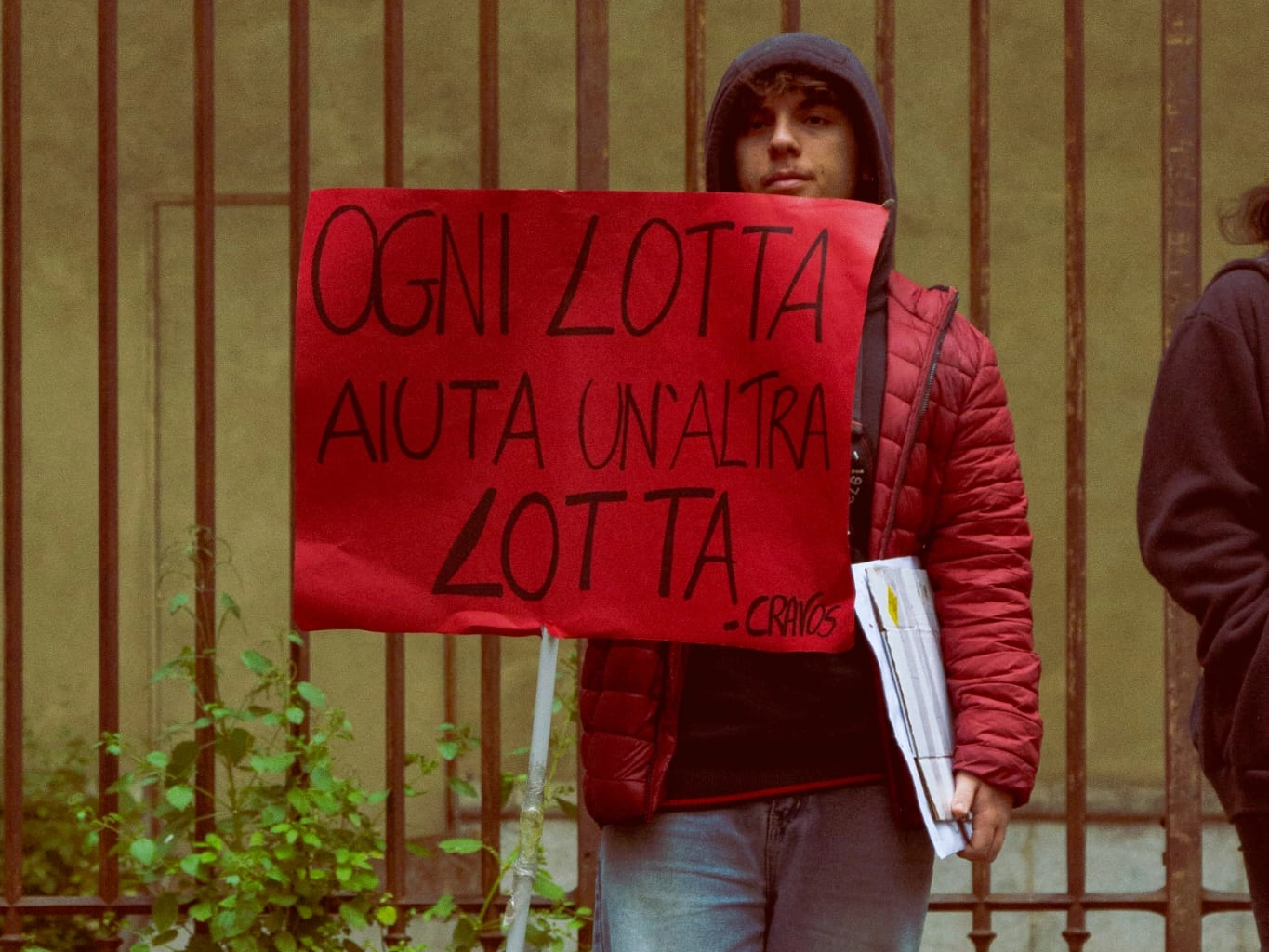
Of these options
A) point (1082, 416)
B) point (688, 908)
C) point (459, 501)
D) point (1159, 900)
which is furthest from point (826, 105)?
point (1159, 900)

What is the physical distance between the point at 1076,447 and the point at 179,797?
69.9 inches

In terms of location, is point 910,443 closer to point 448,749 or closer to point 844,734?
point 844,734

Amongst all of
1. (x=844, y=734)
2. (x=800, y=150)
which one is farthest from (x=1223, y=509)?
(x=800, y=150)

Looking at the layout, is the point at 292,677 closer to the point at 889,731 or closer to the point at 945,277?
the point at 889,731

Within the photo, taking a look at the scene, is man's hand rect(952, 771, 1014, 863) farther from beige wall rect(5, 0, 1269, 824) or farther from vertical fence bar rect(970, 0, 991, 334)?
beige wall rect(5, 0, 1269, 824)

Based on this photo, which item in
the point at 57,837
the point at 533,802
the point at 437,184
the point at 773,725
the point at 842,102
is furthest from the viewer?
the point at 437,184

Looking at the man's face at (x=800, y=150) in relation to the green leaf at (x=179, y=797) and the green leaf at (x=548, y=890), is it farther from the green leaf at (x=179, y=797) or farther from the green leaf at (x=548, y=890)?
the green leaf at (x=179, y=797)

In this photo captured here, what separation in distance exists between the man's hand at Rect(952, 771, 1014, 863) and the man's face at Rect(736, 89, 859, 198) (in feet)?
2.33

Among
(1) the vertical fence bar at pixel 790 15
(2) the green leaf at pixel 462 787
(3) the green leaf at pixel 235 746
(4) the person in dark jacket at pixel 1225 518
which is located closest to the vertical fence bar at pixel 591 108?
(2) the green leaf at pixel 462 787

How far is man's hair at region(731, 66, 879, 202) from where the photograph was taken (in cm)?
232

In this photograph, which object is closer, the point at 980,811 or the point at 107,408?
the point at 980,811

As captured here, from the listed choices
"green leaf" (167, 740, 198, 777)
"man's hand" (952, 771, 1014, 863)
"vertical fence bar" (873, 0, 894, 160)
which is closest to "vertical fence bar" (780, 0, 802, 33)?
"vertical fence bar" (873, 0, 894, 160)

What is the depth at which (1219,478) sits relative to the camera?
2.22m

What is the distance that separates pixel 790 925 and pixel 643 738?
27 cm
